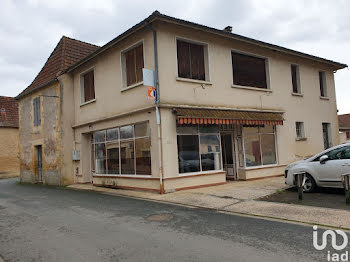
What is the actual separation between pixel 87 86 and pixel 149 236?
12.2 metres

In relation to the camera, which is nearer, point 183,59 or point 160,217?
point 160,217

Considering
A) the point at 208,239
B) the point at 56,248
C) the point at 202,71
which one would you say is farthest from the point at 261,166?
the point at 56,248

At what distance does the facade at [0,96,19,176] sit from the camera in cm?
2855

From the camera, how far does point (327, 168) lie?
934 cm

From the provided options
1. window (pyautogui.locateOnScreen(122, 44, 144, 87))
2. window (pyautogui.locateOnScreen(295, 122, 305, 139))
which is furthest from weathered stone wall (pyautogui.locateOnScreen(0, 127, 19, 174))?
window (pyautogui.locateOnScreen(295, 122, 305, 139))

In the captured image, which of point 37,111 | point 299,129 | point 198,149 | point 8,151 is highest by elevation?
point 37,111

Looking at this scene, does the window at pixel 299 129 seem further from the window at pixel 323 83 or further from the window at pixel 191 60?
the window at pixel 191 60

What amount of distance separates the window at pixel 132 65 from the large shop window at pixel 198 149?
10.1 ft

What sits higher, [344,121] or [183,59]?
[183,59]

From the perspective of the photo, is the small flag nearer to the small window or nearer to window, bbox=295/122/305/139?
the small window

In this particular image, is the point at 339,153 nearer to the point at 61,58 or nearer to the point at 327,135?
the point at 327,135

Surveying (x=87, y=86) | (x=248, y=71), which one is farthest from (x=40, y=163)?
(x=248, y=71)

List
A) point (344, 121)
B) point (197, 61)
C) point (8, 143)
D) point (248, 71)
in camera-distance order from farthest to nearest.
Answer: point (344, 121)
point (8, 143)
point (248, 71)
point (197, 61)

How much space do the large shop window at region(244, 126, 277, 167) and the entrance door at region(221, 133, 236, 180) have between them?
663 mm
